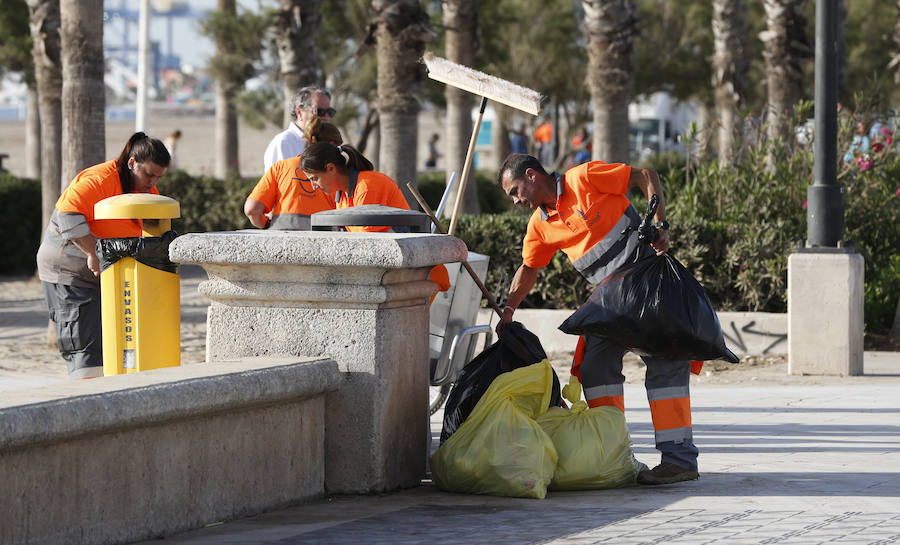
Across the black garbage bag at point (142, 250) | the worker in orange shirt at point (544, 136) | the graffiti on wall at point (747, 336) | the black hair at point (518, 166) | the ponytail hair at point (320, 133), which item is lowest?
the graffiti on wall at point (747, 336)

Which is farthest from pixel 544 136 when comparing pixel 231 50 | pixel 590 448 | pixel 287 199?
pixel 590 448

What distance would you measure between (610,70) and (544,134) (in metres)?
17.3

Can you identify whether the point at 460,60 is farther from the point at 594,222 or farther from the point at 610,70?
the point at 594,222

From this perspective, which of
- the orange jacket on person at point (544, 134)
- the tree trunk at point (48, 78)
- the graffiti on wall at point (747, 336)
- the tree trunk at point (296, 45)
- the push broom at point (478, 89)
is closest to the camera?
the push broom at point (478, 89)

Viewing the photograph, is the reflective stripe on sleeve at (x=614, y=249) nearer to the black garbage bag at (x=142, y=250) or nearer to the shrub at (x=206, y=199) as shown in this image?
the black garbage bag at (x=142, y=250)

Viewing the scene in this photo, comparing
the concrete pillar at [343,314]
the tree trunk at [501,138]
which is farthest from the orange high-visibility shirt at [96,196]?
the tree trunk at [501,138]

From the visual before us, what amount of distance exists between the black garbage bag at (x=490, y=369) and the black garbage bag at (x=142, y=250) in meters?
1.39

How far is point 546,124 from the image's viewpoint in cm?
3194

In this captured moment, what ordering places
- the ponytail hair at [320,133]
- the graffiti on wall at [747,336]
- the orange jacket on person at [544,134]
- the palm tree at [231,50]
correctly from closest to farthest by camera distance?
1. the ponytail hair at [320,133]
2. the graffiti on wall at [747,336]
3. the palm tree at [231,50]
4. the orange jacket on person at [544,134]

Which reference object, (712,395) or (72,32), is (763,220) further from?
(72,32)

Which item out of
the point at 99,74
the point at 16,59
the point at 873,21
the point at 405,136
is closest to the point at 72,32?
the point at 99,74

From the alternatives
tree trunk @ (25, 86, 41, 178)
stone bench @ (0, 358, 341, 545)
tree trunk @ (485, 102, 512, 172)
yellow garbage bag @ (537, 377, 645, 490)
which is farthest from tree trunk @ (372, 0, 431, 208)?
tree trunk @ (485, 102, 512, 172)

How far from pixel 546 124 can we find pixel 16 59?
13990 millimetres

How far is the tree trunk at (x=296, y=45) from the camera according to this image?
17094 millimetres
